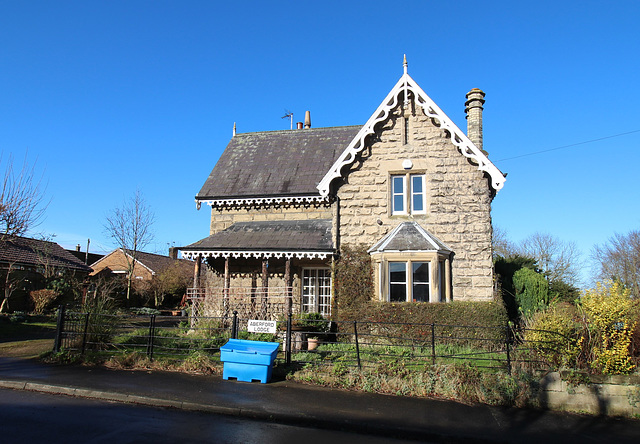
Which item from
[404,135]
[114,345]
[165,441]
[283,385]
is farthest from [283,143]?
[165,441]

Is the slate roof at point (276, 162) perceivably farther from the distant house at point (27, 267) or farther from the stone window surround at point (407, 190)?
the distant house at point (27, 267)

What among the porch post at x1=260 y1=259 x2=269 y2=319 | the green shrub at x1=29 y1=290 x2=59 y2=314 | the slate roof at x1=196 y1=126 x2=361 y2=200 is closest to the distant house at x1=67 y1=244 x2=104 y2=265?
the green shrub at x1=29 y1=290 x2=59 y2=314

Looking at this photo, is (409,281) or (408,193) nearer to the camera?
(409,281)

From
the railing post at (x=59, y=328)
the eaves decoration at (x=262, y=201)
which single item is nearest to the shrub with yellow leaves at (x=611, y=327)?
the eaves decoration at (x=262, y=201)

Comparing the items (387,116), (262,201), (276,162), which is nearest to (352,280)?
(262,201)

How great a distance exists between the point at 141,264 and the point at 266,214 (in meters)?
25.7

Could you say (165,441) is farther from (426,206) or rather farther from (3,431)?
(426,206)

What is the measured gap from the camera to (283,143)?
2161 centimetres

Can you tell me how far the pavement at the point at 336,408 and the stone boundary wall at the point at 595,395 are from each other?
0.88ft

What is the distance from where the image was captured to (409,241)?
47.0ft

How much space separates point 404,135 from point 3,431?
1368 cm

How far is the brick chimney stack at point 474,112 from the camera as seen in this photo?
16456 millimetres

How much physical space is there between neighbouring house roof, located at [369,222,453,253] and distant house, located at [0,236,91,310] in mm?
19028

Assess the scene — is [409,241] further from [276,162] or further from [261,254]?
[276,162]
